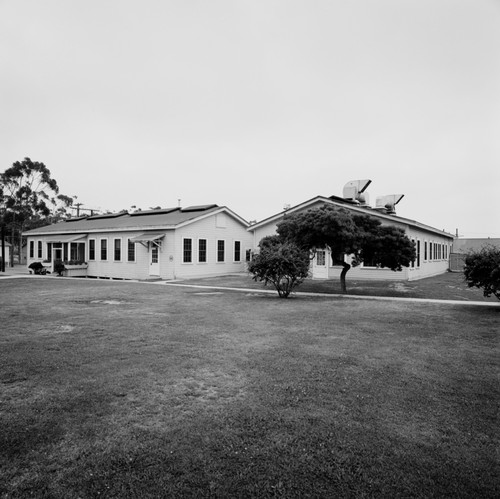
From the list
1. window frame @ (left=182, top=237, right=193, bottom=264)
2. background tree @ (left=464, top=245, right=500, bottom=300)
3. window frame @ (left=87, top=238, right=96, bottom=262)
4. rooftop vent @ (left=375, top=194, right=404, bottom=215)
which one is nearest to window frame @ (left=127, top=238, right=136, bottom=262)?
window frame @ (left=182, top=237, right=193, bottom=264)

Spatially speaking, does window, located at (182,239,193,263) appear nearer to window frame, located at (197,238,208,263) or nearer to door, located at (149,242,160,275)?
window frame, located at (197,238,208,263)

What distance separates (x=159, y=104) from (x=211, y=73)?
4.01 meters

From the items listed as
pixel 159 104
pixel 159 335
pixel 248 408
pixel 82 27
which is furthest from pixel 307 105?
pixel 248 408

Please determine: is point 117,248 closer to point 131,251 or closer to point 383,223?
point 131,251

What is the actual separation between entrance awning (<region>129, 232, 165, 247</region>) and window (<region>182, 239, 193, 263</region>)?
1.69 metres

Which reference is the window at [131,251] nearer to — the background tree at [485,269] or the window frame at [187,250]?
the window frame at [187,250]

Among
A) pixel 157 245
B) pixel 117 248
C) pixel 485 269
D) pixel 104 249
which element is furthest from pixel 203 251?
pixel 485 269

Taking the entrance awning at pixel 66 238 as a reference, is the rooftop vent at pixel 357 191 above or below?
above

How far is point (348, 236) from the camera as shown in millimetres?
15312

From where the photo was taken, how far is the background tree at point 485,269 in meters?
11.2

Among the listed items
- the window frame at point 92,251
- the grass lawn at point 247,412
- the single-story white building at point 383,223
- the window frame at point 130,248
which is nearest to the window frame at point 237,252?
the single-story white building at point 383,223

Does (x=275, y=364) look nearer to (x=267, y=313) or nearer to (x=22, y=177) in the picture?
(x=267, y=313)

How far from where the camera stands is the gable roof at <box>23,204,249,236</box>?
24433 mm

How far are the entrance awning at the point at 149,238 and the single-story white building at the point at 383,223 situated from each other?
7.43 metres
